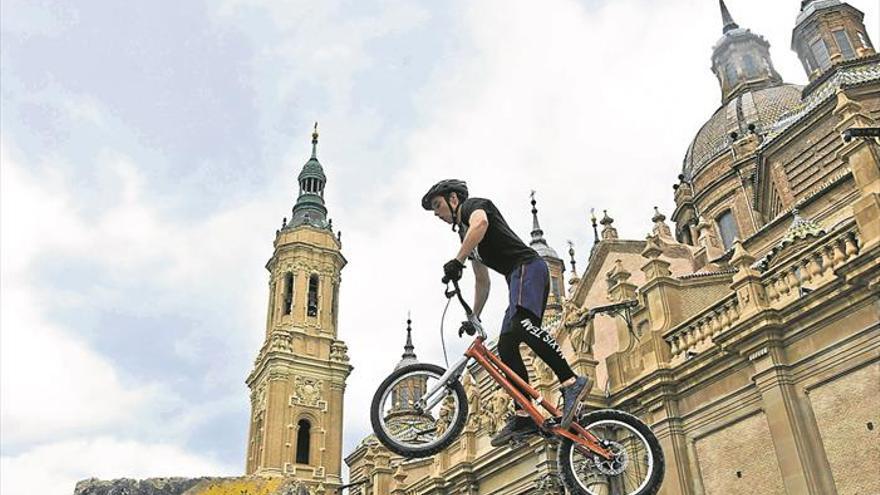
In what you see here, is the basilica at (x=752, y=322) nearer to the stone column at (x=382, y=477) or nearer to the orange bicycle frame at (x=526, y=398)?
the stone column at (x=382, y=477)

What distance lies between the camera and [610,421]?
641 cm

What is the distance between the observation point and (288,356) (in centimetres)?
5344

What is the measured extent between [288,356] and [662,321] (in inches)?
1457

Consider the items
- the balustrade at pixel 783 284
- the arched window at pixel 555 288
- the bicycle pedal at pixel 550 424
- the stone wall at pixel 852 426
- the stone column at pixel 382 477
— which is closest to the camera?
the bicycle pedal at pixel 550 424

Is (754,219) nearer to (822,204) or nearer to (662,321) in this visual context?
(822,204)

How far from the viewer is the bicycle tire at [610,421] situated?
625 centimetres

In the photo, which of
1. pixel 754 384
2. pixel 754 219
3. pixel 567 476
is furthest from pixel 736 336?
pixel 754 219

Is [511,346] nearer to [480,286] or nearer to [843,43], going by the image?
[480,286]

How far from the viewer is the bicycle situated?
628cm

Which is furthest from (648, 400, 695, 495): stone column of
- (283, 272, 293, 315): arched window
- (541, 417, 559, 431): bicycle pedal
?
(283, 272, 293, 315): arched window

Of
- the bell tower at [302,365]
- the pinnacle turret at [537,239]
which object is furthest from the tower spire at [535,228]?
the bell tower at [302,365]

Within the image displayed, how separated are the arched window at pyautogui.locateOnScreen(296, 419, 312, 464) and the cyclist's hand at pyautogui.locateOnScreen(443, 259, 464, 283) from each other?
4823 centimetres

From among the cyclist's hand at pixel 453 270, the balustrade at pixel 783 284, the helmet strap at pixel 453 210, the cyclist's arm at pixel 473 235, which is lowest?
the cyclist's hand at pixel 453 270

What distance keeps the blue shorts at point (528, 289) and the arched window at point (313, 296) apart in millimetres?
51804
